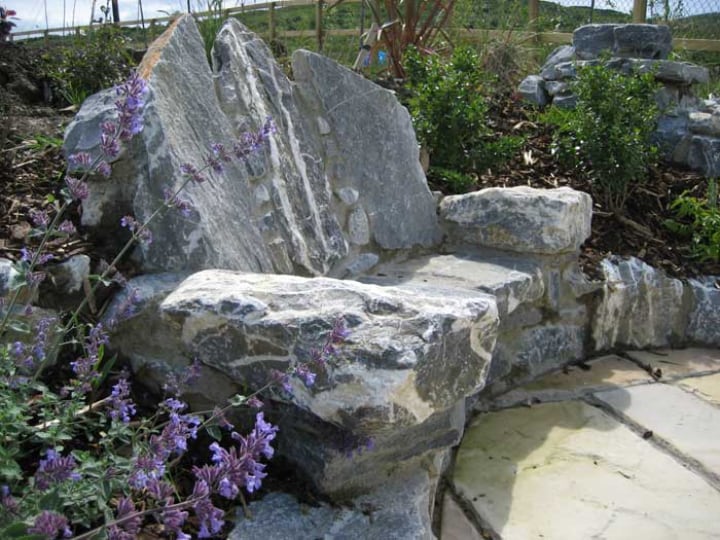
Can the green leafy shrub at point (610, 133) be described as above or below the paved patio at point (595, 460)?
above

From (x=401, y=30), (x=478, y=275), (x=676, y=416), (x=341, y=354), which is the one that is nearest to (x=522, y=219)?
(x=478, y=275)

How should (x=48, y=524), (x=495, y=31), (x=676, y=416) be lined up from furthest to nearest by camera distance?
1. (x=495, y=31)
2. (x=676, y=416)
3. (x=48, y=524)

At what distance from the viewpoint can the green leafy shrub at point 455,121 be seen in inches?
140

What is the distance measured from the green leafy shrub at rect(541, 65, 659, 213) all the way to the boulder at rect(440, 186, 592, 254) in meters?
0.63

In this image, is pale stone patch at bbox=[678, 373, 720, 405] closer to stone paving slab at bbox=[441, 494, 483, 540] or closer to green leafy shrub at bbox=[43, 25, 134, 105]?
stone paving slab at bbox=[441, 494, 483, 540]

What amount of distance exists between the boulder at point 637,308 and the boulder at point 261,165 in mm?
862

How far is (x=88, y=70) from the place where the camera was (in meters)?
3.44

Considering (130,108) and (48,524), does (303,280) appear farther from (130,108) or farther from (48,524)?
(48,524)

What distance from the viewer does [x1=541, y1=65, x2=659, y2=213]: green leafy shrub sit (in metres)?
3.65

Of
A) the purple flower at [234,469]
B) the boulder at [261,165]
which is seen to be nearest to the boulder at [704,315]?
the boulder at [261,165]

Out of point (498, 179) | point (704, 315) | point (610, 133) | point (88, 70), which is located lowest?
point (704, 315)

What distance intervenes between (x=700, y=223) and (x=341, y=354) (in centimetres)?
274

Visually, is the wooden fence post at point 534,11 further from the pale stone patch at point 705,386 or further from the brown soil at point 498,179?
the pale stone patch at point 705,386

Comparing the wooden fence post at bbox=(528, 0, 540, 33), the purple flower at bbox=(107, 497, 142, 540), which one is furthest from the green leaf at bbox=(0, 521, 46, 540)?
the wooden fence post at bbox=(528, 0, 540, 33)
